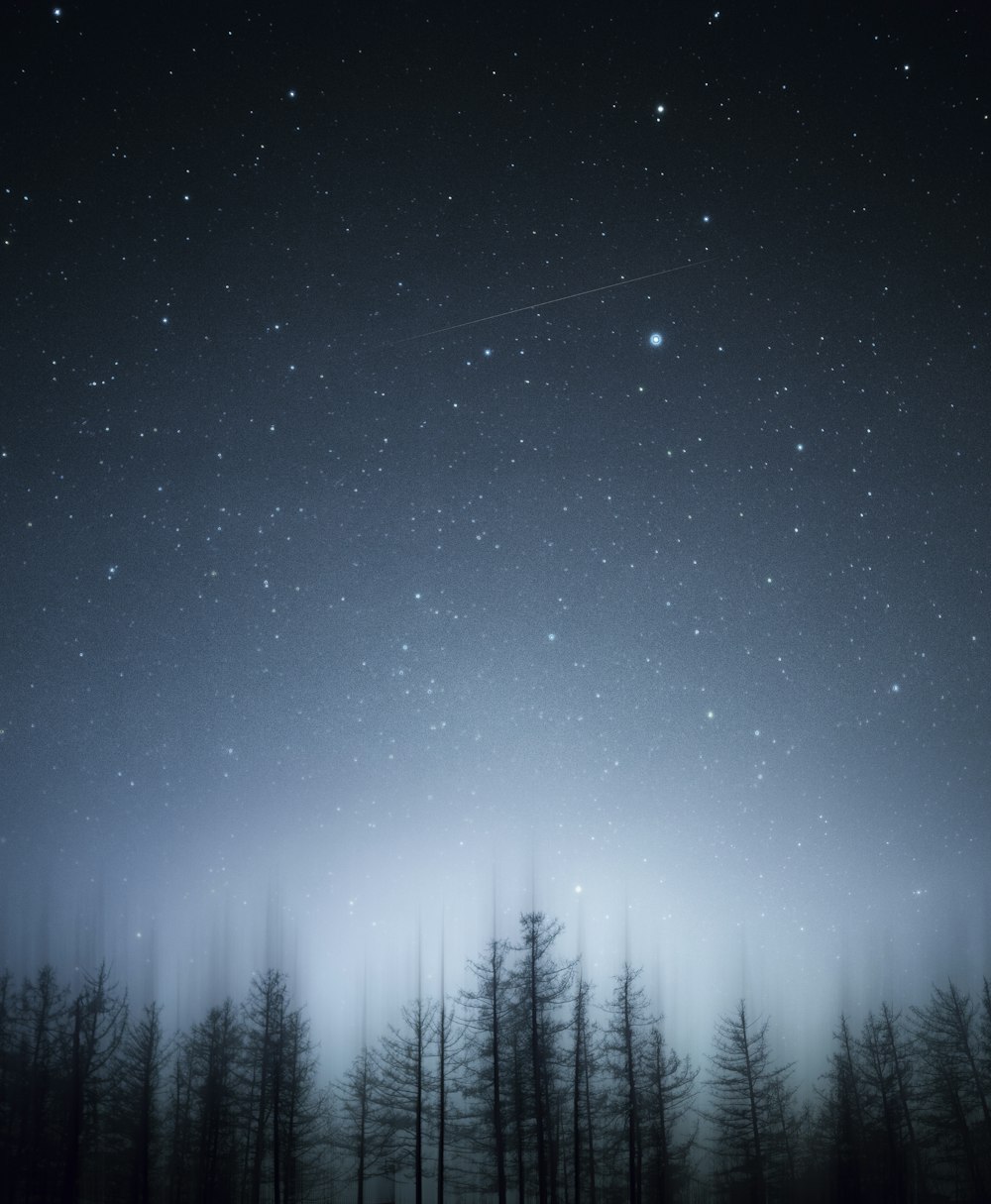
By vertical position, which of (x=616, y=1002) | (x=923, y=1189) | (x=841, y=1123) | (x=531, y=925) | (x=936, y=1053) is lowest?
(x=923, y=1189)

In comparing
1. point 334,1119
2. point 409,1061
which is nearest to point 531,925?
point 409,1061

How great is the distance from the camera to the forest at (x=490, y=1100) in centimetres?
2028

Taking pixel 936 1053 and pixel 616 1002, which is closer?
pixel 616 1002

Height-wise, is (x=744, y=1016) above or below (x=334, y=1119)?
above

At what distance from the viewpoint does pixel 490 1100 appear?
20359mm

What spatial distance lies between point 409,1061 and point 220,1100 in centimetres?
547

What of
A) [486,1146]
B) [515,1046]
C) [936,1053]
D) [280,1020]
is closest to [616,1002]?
[515,1046]

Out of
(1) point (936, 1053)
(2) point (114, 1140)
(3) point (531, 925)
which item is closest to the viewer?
(3) point (531, 925)

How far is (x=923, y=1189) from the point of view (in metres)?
25.9

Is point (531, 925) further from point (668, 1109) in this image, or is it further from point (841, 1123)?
point (841, 1123)

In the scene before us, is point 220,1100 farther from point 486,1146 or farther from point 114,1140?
point 486,1146

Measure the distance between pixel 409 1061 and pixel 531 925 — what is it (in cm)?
534

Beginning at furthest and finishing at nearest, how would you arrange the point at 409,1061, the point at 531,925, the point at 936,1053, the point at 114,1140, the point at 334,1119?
the point at 334,1119, the point at 936,1053, the point at 114,1140, the point at 409,1061, the point at 531,925

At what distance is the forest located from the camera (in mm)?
20281
